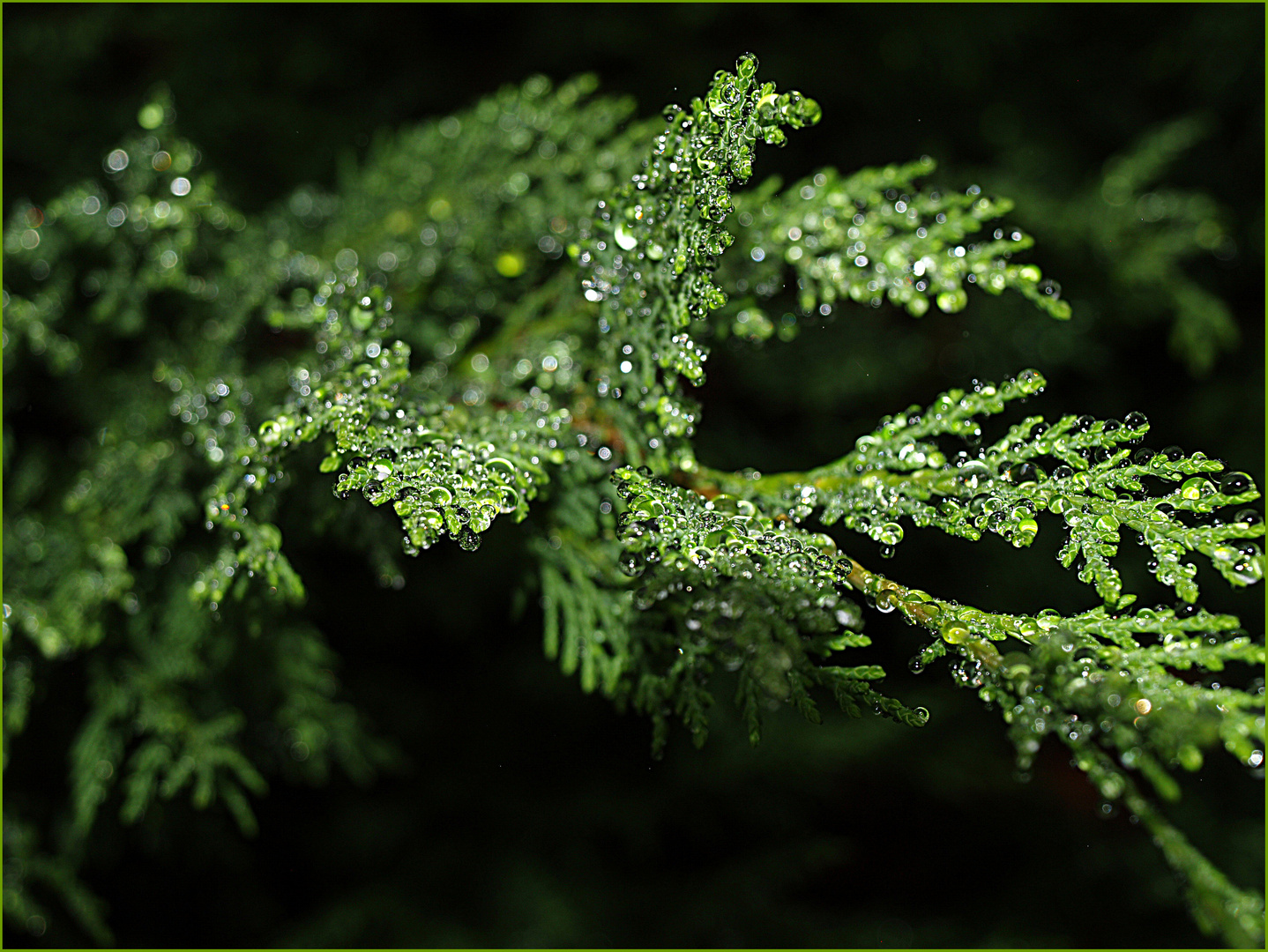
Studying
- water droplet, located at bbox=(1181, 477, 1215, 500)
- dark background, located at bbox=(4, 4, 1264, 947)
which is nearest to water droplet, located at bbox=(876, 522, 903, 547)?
water droplet, located at bbox=(1181, 477, 1215, 500)

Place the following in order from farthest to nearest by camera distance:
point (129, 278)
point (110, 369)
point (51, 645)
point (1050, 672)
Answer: point (110, 369) < point (129, 278) < point (51, 645) < point (1050, 672)

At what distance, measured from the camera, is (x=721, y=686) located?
2.26 meters

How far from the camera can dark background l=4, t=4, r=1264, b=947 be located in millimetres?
2201

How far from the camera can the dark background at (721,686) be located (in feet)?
7.22

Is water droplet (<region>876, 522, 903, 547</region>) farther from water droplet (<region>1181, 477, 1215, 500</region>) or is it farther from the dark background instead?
the dark background

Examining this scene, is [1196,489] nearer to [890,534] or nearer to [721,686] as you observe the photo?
[890,534]

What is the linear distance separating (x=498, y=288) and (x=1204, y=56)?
223 centimetres

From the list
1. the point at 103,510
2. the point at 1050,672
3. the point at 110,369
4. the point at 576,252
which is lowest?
the point at 1050,672

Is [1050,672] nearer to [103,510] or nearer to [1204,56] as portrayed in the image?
[103,510]

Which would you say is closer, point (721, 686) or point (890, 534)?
point (890, 534)

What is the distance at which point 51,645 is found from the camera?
1.28 metres

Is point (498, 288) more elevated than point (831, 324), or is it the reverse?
point (831, 324)

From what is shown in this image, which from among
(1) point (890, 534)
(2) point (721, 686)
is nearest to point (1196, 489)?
(1) point (890, 534)

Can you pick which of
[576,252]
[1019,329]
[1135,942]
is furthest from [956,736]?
[576,252]
